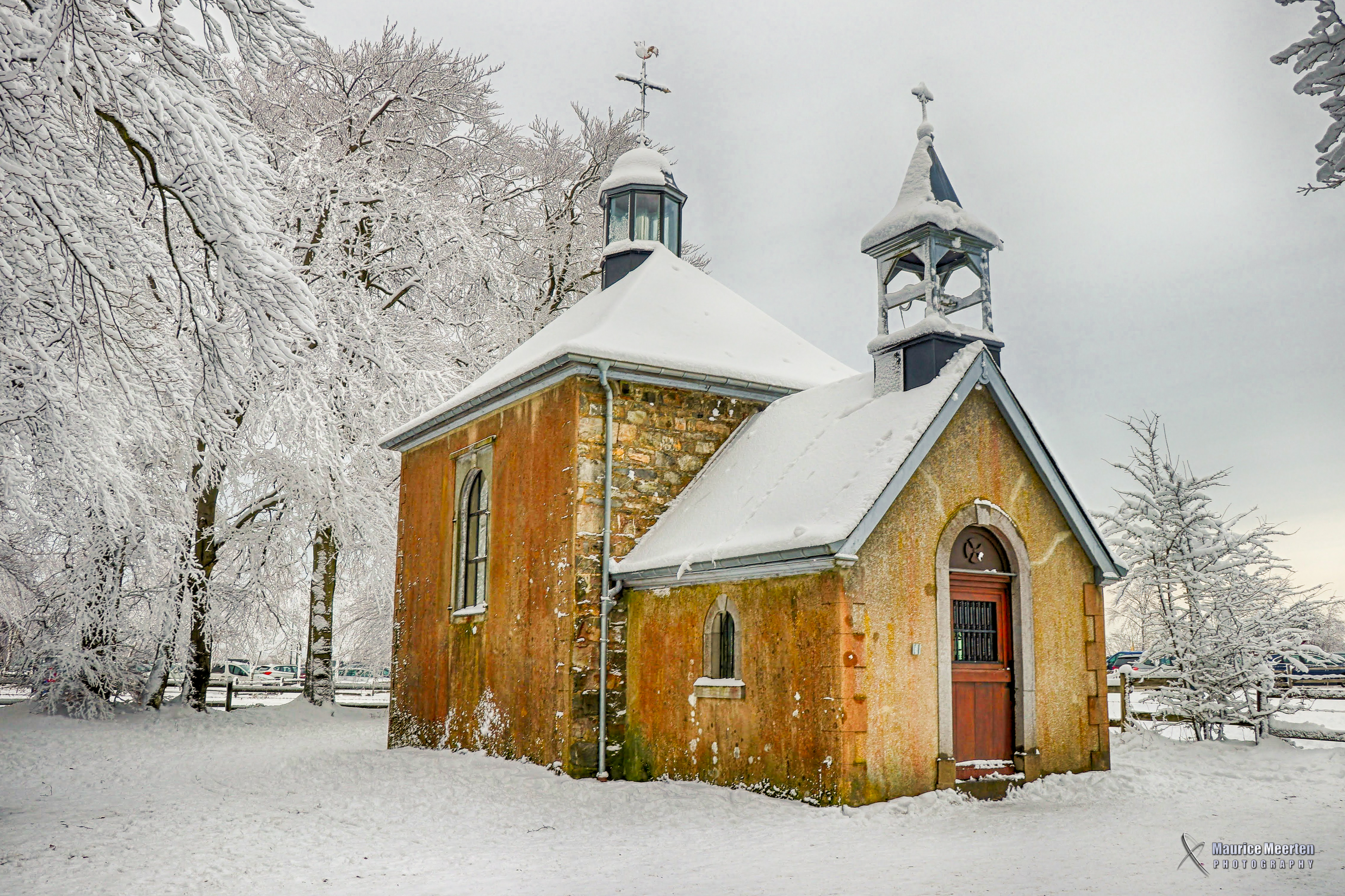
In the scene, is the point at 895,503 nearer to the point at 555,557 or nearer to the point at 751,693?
the point at 751,693

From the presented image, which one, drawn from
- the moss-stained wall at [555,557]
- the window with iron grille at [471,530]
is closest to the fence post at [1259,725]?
the moss-stained wall at [555,557]

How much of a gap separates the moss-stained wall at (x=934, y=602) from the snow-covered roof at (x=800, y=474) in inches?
15.5

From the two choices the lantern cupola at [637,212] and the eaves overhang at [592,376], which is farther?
the lantern cupola at [637,212]

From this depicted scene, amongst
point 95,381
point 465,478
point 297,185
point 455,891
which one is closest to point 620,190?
point 465,478

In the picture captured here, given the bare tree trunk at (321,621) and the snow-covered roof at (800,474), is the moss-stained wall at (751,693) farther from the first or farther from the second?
the bare tree trunk at (321,621)

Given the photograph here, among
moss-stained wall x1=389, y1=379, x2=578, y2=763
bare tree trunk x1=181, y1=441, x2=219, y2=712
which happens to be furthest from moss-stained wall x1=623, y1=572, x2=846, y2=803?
bare tree trunk x1=181, y1=441, x2=219, y2=712

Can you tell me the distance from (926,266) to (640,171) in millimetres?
6574

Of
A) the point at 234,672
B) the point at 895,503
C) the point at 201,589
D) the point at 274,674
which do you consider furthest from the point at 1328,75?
the point at 274,674

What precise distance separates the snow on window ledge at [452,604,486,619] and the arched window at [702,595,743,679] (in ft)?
12.6

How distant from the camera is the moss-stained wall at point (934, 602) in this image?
9195mm

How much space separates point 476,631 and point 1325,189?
10515 millimetres

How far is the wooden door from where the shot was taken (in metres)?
9.88

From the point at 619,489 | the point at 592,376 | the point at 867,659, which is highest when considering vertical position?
the point at 592,376

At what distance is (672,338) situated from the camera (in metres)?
12.8
